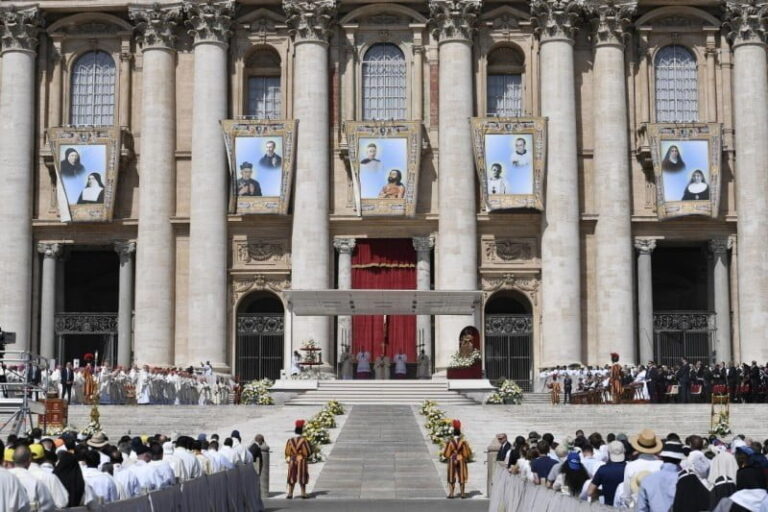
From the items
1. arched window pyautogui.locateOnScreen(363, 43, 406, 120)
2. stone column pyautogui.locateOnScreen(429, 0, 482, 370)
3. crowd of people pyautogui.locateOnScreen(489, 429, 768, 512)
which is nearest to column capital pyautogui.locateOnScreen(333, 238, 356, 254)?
stone column pyautogui.locateOnScreen(429, 0, 482, 370)

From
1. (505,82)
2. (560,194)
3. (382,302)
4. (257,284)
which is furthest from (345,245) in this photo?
(505,82)

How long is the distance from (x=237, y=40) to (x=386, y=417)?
76.7 feet

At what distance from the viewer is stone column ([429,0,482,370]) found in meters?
58.2

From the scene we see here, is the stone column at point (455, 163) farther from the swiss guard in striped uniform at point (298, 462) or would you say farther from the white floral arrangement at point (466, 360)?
the swiss guard in striped uniform at point (298, 462)

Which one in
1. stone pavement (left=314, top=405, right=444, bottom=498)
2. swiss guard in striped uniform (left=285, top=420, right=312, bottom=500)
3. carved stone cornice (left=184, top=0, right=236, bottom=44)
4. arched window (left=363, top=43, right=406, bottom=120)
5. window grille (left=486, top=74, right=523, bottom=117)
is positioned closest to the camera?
swiss guard in striped uniform (left=285, top=420, right=312, bottom=500)

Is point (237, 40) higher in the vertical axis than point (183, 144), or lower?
higher

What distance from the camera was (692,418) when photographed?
43.5 metres

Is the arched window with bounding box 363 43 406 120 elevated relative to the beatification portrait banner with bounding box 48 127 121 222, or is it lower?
elevated

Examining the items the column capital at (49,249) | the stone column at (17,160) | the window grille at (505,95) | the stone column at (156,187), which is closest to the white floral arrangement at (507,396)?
the window grille at (505,95)

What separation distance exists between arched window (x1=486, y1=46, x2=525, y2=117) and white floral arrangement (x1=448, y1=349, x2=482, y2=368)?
1231 centimetres

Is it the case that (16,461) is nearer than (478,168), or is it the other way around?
(16,461)

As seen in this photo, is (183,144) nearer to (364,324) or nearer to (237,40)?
(237,40)

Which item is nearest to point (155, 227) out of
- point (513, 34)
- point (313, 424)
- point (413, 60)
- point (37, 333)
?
point (37, 333)

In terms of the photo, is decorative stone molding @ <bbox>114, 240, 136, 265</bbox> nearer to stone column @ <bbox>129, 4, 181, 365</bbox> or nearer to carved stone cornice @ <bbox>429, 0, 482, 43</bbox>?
stone column @ <bbox>129, 4, 181, 365</bbox>
